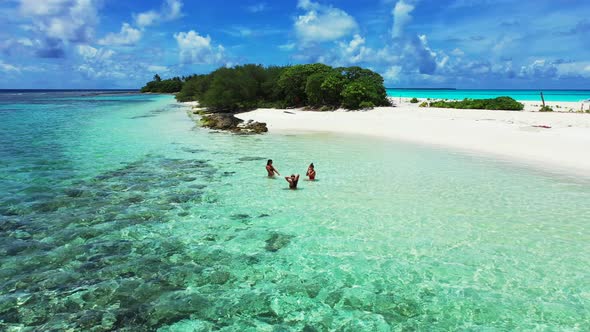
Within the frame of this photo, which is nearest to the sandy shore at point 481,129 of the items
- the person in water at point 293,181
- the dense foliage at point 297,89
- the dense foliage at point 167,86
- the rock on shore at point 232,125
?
the rock on shore at point 232,125

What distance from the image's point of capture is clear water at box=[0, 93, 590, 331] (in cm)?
749

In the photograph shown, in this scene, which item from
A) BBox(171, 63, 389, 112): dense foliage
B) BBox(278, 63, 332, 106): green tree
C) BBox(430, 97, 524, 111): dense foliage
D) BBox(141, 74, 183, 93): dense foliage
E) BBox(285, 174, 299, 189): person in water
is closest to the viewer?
BBox(285, 174, 299, 189): person in water

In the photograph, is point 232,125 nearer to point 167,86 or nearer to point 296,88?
point 296,88

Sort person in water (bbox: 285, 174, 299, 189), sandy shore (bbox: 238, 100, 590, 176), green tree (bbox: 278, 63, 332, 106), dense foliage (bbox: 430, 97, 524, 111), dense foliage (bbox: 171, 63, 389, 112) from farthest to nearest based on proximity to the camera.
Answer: green tree (bbox: 278, 63, 332, 106), dense foliage (bbox: 171, 63, 389, 112), dense foliage (bbox: 430, 97, 524, 111), sandy shore (bbox: 238, 100, 590, 176), person in water (bbox: 285, 174, 299, 189)

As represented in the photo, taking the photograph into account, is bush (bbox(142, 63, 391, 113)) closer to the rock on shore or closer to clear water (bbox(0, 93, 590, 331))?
the rock on shore

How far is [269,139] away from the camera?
107 feet

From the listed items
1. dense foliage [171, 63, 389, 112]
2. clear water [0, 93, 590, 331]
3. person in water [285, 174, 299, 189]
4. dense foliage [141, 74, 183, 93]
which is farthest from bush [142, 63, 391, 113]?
dense foliage [141, 74, 183, 93]

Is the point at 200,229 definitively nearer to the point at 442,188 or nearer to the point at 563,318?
the point at 563,318

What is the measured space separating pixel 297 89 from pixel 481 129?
1326 inches

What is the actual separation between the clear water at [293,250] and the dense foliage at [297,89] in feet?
118

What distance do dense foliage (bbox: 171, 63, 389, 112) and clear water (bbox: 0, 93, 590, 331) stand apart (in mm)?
36057

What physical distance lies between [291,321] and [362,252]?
3.59m

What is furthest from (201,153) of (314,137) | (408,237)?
(408,237)

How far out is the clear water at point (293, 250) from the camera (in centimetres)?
749
